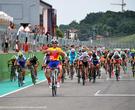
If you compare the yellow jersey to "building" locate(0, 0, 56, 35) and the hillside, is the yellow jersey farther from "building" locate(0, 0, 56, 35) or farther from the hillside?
the hillside

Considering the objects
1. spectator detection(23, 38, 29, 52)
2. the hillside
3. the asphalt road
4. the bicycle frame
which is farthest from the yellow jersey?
the hillside

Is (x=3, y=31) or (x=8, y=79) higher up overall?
(x=3, y=31)

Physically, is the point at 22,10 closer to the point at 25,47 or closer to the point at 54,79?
the point at 25,47

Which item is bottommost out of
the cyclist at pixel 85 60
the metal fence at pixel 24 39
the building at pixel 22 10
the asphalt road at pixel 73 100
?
the asphalt road at pixel 73 100

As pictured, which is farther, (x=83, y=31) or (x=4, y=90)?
(x=83, y=31)

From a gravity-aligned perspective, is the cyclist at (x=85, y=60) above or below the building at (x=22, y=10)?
below

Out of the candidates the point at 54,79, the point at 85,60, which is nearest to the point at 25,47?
the point at 85,60

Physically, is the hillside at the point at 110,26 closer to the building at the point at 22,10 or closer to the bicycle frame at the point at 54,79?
the building at the point at 22,10

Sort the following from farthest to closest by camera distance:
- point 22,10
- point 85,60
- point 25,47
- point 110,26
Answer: point 110,26 → point 22,10 → point 25,47 → point 85,60

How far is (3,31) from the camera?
39.2m

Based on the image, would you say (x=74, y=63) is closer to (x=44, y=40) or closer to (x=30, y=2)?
(x=44, y=40)

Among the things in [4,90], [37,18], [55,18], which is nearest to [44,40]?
[37,18]

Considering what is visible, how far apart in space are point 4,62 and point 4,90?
8.32 meters

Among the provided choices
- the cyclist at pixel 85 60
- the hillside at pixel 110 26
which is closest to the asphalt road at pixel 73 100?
the cyclist at pixel 85 60
